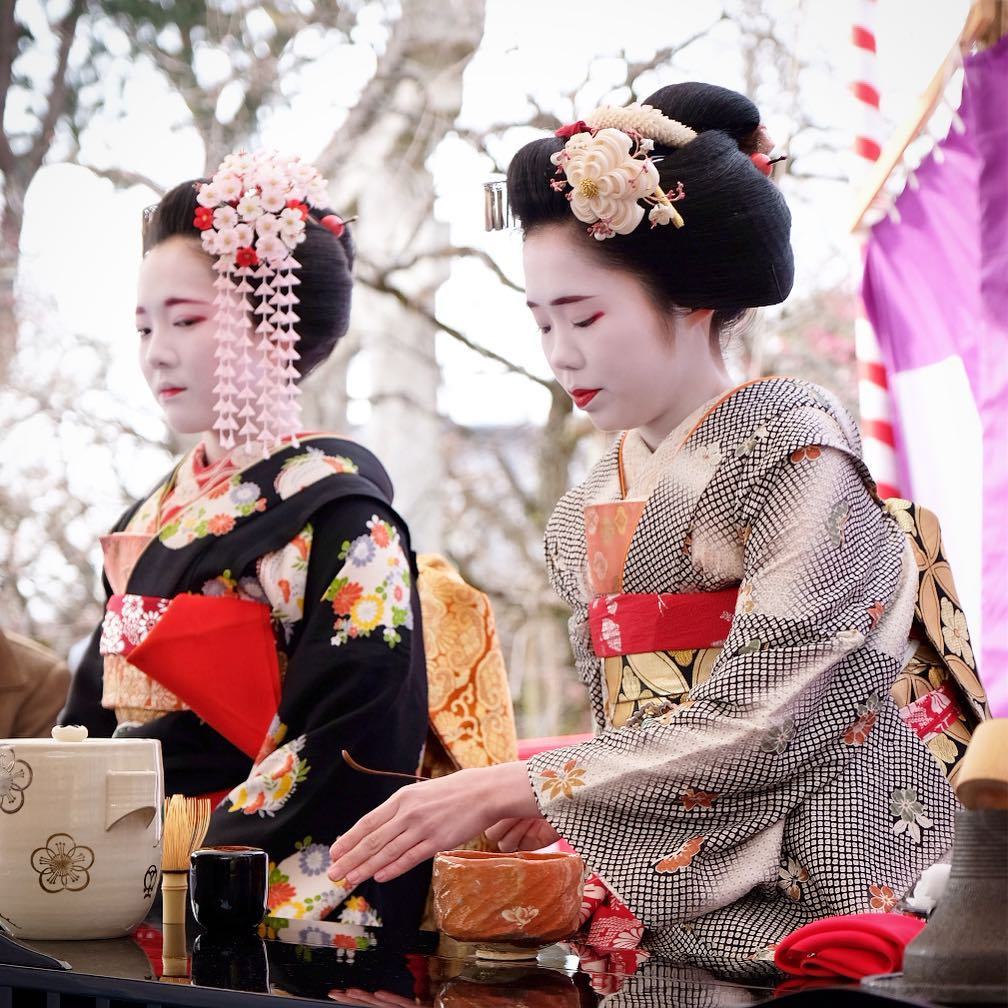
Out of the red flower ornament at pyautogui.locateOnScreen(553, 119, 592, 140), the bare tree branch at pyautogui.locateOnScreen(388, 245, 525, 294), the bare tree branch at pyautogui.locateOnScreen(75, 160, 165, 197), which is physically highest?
the bare tree branch at pyautogui.locateOnScreen(75, 160, 165, 197)

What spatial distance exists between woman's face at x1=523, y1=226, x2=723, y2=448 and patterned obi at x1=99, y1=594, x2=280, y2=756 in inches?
26.3

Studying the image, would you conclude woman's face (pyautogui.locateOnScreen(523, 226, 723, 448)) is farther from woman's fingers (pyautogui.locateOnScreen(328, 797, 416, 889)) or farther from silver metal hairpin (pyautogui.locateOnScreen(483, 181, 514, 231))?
woman's fingers (pyautogui.locateOnScreen(328, 797, 416, 889))

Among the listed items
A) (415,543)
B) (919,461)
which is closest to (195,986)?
(919,461)

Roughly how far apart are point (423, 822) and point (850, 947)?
457 millimetres

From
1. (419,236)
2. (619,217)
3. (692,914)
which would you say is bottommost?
(692,914)

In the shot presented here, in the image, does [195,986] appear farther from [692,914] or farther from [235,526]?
[235,526]

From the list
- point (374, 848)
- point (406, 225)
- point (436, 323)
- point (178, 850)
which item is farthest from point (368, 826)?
point (406, 225)

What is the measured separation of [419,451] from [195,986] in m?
2.99

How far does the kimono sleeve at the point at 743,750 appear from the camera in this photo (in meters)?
1.37

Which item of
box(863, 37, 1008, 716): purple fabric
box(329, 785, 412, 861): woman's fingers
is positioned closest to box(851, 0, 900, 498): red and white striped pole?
box(863, 37, 1008, 716): purple fabric

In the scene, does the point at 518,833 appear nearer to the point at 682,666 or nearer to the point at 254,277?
the point at 682,666

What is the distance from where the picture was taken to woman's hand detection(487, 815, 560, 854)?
152cm

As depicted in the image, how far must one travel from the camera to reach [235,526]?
2.15 m

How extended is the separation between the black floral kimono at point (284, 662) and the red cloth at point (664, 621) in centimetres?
53
